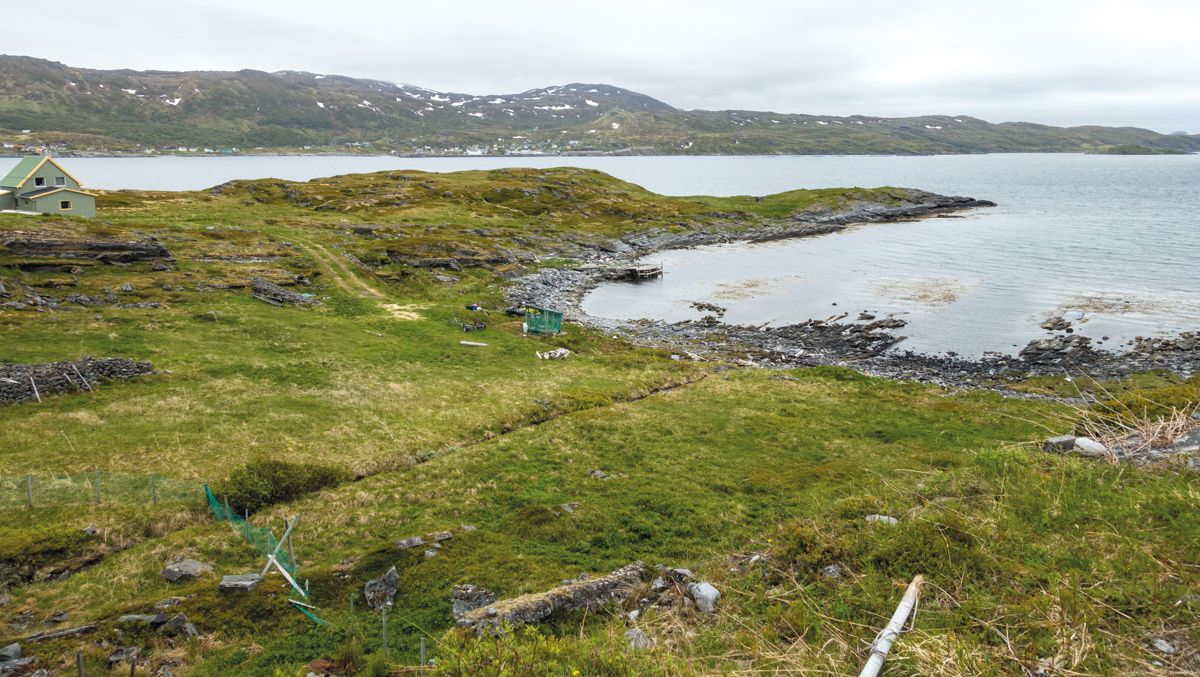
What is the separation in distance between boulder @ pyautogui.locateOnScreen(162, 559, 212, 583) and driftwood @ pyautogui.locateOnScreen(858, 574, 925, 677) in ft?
59.0

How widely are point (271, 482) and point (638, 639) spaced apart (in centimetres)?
1878

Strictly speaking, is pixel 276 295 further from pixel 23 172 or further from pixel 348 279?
pixel 23 172

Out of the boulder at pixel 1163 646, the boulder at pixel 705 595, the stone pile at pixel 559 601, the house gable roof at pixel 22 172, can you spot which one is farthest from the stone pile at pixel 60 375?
the house gable roof at pixel 22 172

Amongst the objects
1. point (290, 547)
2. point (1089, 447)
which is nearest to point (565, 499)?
point (290, 547)

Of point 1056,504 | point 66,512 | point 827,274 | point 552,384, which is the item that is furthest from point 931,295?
point 66,512

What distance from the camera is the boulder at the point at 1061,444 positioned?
18.2 m

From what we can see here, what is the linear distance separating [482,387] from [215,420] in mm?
14525

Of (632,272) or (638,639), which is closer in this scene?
(638,639)

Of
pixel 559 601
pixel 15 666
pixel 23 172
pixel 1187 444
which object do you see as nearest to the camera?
pixel 15 666

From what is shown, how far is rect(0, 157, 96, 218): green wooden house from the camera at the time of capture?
7288cm

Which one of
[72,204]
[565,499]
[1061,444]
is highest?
[72,204]

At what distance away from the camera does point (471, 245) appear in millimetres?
92438

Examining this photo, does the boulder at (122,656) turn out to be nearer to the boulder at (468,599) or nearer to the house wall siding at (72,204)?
the boulder at (468,599)

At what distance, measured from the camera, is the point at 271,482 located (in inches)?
975
